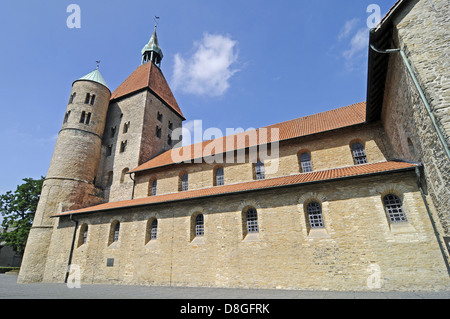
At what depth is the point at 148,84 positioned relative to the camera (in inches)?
968

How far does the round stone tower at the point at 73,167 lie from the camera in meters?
17.6

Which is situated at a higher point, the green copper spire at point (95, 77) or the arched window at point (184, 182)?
the green copper spire at point (95, 77)

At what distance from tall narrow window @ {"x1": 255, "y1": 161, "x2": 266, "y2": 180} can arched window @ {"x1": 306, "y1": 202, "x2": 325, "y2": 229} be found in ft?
13.5

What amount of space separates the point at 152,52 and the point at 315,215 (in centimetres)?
2993

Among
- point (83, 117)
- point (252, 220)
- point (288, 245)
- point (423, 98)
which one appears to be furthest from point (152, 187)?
point (423, 98)

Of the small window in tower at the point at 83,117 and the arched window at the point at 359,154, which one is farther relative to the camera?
the small window in tower at the point at 83,117

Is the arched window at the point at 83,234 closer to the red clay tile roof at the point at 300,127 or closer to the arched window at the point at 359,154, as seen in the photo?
the red clay tile roof at the point at 300,127

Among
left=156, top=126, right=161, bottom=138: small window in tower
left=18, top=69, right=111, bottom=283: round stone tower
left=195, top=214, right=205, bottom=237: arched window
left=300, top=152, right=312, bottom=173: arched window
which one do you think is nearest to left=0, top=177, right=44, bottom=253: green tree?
left=18, top=69, right=111, bottom=283: round stone tower

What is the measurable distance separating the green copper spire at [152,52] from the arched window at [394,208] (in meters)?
30.5

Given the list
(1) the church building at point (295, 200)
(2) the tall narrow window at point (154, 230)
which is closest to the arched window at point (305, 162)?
(1) the church building at point (295, 200)

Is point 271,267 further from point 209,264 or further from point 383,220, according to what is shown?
point 383,220
